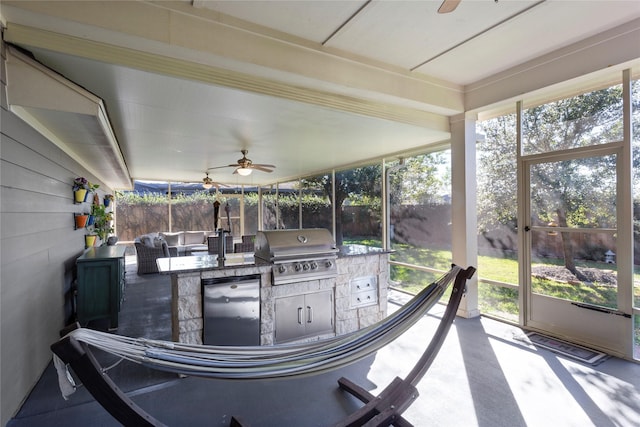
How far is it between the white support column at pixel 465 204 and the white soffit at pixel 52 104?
3871mm

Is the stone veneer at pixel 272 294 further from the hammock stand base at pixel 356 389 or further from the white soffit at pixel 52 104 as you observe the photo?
the white soffit at pixel 52 104

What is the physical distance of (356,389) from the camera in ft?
7.52

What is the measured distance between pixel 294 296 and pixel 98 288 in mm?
2279

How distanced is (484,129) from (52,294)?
516 centimetres

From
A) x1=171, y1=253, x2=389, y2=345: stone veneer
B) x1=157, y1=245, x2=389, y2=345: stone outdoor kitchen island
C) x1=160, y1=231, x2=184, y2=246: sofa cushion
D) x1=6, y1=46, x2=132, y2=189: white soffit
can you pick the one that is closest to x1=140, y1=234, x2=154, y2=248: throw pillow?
x1=160, y1=231, x2=184, y2=246: sofa cushion

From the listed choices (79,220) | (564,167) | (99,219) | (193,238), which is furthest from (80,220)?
(564,167)

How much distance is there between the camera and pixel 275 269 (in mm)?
2895

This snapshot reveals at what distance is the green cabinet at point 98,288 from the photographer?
339 centimetres

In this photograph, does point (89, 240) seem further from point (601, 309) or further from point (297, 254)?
point (601, 309)

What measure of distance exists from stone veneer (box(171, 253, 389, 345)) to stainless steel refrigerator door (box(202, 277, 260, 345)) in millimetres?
52

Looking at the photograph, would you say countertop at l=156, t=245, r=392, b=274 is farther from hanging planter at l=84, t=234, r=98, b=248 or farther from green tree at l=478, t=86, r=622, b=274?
hanging planter at l=84, t=234, r=98, b=248

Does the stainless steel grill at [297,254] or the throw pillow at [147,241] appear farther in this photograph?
the throw pillow at [147,241]

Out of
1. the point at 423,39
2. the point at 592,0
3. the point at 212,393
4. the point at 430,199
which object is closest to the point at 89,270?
the point at 212,393

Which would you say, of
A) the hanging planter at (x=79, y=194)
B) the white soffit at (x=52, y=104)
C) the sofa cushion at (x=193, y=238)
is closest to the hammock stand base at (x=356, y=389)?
the white soffit at (x=52, y=104)
